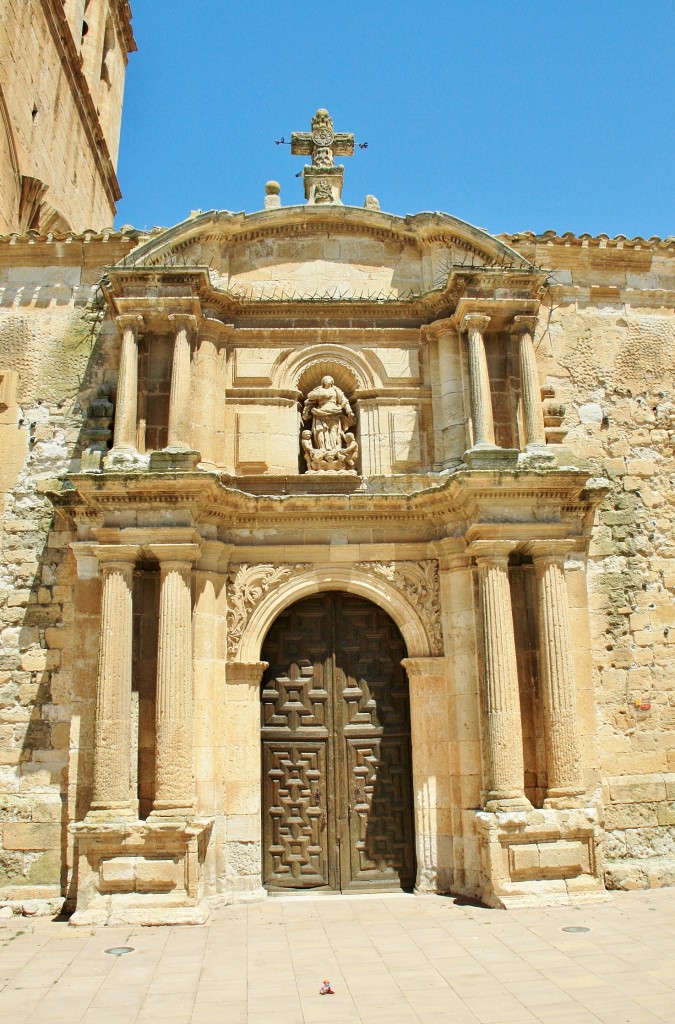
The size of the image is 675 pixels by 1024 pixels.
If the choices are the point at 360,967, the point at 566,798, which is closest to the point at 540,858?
the point at 566,798

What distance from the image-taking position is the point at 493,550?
27.9ft

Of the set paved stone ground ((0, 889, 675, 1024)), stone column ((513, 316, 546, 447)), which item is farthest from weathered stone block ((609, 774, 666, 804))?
stone column ((513, 316, 546, 447))

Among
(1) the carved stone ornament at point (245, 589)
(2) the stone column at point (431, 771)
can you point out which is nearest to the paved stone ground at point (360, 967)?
(2) the stone column at point (431, 771)

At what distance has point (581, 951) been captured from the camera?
20.3 ft

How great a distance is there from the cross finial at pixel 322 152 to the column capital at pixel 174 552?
477 centimetres

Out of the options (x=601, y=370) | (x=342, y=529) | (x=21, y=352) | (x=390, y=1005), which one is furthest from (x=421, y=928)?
(x=21, y=352)

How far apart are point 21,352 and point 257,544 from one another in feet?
11.7

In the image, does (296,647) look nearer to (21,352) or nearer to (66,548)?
(66,548)

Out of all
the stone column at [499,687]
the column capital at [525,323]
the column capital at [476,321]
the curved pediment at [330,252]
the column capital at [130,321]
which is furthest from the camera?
the curved pediment at [330,252]

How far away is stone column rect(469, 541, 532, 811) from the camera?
7.99 metres

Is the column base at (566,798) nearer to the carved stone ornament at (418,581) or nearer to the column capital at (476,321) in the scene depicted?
the carved stone ornament at (418,581)

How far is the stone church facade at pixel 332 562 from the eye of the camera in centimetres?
814

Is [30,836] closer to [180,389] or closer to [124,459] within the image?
[124,459]

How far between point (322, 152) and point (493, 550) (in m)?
5.63
